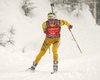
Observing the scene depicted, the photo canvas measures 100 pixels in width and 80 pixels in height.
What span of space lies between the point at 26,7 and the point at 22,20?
1.68 metres

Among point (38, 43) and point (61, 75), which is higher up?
point (61, 75)

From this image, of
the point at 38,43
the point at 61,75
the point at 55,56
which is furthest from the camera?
the point at 38,43

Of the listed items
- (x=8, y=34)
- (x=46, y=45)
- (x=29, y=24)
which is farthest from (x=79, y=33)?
(x=46, y=45)

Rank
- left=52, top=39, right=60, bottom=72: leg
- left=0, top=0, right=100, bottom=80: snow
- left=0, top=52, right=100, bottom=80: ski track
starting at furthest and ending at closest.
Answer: left=0, top=0, right=100, bottom=80: snow < left=52, top=39, right=60, bottom=72: leg < left=0, top=52, right=100, bottom=80: ski track

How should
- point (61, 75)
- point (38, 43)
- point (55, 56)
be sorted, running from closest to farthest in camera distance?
1. point (61, 75)
2. point (55, 56)
3. point (38, 43)

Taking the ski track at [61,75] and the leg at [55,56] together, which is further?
Answer: the leg at [55,56]

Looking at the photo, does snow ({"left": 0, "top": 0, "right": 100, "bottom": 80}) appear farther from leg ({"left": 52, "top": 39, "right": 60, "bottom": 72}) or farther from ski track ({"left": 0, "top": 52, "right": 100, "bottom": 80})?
leg ({"left": 52, "top": 39, "right": 60, "bottom": 72})

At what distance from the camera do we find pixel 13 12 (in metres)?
12.8

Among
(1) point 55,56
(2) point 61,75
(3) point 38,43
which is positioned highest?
(1) point 55,56

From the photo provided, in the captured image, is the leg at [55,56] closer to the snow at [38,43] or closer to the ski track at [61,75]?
the ski track at [61,75]

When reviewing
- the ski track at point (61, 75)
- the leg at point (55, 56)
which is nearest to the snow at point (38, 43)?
the ski track at point (61, 75)

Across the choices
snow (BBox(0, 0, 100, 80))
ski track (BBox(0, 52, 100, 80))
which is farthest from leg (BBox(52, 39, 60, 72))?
snow (BBox(0, 0, 100, 80))

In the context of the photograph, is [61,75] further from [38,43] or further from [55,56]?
[38,43]

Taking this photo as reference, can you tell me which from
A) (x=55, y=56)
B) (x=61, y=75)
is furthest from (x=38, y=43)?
(x=61, y=75)
